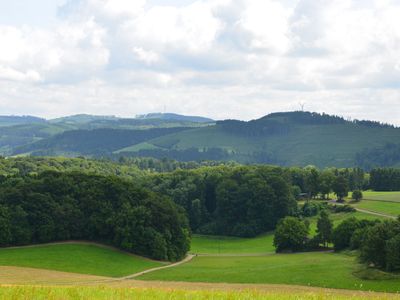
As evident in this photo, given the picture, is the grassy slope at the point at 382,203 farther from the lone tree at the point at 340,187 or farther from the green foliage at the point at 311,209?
the green foliage at the point at 311,209

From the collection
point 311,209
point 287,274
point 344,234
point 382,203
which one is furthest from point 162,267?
point 382,203

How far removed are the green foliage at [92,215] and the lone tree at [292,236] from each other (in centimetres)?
1855

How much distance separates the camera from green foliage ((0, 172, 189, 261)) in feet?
311

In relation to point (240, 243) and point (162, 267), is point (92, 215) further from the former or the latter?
point (240, 243)

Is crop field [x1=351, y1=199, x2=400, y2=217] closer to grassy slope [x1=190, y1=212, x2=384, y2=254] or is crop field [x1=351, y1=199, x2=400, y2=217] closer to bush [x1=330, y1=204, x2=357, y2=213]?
bush [x1=330, y1=204, x2=357, y2=213]

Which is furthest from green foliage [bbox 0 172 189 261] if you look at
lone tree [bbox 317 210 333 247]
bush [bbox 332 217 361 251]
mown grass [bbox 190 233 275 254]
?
bush [bbox 332 217 361 251]

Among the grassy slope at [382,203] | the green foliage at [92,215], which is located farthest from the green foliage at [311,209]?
the green foliage at [92,215]

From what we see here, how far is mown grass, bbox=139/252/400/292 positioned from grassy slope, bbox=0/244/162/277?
6.53 metres

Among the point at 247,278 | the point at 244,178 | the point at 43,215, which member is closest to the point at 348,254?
the point at 247,278

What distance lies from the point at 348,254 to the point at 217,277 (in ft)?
101

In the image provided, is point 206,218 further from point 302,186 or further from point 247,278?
point 247,278

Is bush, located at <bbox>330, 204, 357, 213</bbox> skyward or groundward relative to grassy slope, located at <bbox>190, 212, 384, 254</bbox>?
skyward

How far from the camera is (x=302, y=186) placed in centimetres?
18125

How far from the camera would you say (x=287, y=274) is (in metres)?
69.2
